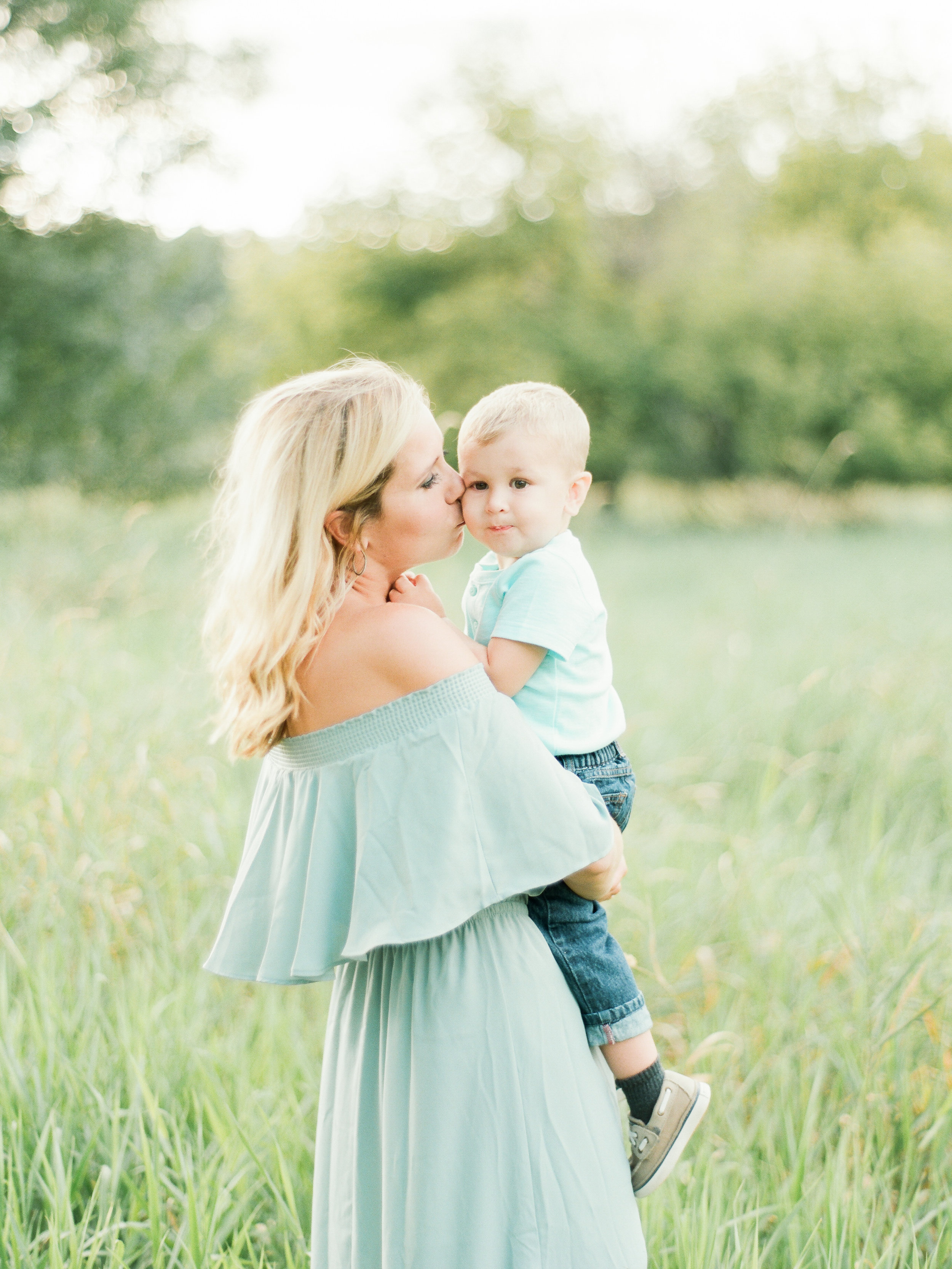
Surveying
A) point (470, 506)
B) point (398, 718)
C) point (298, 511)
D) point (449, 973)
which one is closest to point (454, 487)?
point (470, 506)

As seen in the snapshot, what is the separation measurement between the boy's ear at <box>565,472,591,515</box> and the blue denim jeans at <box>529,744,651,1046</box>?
44cm

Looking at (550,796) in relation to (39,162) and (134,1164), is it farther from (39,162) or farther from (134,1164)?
(39,162)

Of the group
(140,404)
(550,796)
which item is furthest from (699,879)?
(140,404)

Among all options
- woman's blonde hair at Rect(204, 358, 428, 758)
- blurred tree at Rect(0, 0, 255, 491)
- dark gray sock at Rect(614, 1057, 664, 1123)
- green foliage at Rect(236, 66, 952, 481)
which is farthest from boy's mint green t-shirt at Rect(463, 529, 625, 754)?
green foliage at Rect(236, 66, 952, 481)

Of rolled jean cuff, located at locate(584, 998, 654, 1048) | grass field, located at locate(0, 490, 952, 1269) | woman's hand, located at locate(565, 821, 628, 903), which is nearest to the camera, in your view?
woman's hand, located at locate(565, 821, 628, 903)

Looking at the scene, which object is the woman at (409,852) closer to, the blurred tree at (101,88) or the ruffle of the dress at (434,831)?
the ruffle of the dress at (434,831)

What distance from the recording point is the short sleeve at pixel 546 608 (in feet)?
5.26

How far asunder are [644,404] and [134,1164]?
1960 centimetres

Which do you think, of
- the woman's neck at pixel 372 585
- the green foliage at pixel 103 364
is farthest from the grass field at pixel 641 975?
the green foliage at pixel 103 364

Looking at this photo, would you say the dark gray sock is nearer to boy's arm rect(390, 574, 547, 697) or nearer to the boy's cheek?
→ boy's arm rect(390, 574, 547, 697)

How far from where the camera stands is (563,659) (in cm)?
164

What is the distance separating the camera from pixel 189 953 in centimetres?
308

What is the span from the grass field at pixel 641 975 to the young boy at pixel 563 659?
48cm

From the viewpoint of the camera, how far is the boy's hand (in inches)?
66.4
